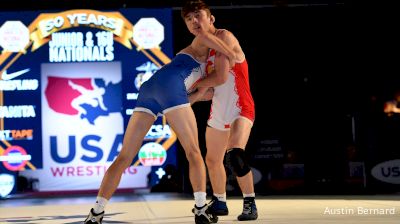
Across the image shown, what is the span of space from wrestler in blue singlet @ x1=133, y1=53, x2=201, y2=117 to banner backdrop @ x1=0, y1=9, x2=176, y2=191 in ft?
18.7

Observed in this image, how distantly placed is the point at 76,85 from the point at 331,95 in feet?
16.3

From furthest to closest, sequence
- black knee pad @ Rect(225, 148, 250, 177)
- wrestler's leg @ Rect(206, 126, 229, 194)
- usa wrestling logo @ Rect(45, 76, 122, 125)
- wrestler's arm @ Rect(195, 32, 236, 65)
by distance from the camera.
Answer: usa wrestling logo @ Rect(45, 76, 122, 125)
wrestler's leg @ Rect(206, 126, 229, 194)
black knee pad @ Rect(225, 148, 250, 177)
wrestler's arm @ Rect(195, 32, 236, 65)

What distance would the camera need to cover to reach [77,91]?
9930 millimetres

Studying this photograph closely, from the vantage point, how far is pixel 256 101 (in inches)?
494

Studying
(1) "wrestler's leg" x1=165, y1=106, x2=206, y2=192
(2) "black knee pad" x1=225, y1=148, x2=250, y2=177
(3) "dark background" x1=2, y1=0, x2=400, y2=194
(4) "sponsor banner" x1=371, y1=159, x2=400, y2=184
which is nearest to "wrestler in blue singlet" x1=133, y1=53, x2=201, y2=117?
(1) "wrestler's leg" x1=165, y1=106, x2=206, y2=192

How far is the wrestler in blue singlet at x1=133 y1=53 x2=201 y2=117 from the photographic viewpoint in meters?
3.97

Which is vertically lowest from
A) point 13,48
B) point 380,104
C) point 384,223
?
point 384,223

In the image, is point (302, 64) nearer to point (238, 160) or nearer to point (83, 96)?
point (83, 96)

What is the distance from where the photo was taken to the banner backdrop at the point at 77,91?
966 centimetres

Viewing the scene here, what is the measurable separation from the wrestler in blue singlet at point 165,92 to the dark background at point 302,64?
5.39 metres

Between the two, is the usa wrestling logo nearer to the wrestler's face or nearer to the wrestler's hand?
the wrestler's hand

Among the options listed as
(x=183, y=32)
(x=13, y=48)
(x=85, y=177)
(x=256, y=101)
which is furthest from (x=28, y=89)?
(x=256, y=101)

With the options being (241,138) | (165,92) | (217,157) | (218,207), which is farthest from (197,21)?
(218,207)

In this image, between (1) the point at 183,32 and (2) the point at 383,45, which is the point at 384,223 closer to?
(1) the point at 183,32
